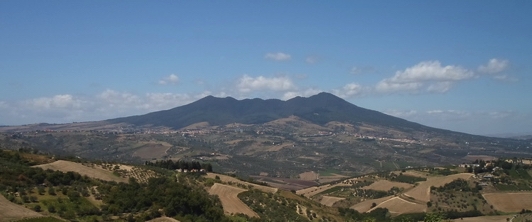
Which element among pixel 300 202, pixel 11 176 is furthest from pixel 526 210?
pixel 11 176

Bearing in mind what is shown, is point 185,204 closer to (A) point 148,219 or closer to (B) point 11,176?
(A) point 148,219

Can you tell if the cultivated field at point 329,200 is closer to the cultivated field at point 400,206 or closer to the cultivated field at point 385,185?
the cultivated field at point 385,185

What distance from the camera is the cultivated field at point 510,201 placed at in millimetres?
112750

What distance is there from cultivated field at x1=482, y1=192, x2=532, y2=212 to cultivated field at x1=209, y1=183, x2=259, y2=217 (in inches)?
2577

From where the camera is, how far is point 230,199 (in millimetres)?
81000

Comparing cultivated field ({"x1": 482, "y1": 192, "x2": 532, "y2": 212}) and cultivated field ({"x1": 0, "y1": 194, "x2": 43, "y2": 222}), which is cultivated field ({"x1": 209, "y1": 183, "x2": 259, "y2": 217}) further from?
cultivated field ({"x1": 482, "y1": 192, "x2": 532, "y2": 212})

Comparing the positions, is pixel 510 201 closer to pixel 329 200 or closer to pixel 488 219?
pixel 488 219

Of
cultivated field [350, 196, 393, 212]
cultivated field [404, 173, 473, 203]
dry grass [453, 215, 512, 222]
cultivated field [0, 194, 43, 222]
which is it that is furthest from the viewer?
cultivated field [404, 173, 473, 203]

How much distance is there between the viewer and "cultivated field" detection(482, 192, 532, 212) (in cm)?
11275

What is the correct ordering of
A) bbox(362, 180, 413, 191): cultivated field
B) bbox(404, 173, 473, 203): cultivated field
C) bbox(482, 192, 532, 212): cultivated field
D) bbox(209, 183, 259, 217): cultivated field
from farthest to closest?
bbox(362, 180, 413, 191): cultivated field → bbox(404, 173, 473, 203): cultivated field → bbox(482, 192, 532, 212): cultivated field → bbox(209, 183, 259, 217): cultivated field

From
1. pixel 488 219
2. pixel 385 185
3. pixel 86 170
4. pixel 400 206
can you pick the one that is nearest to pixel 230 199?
pixel 86 170

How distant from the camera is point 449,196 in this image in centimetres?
12156

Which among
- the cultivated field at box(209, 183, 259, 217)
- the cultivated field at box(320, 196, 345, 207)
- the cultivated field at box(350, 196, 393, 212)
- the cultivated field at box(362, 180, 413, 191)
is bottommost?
the cultivated field at box(320, 196, 345, 207)

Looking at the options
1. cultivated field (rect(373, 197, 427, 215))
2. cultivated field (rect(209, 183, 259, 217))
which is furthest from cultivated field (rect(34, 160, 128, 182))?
cultivated field (rect(373, 197, 427, 215))
